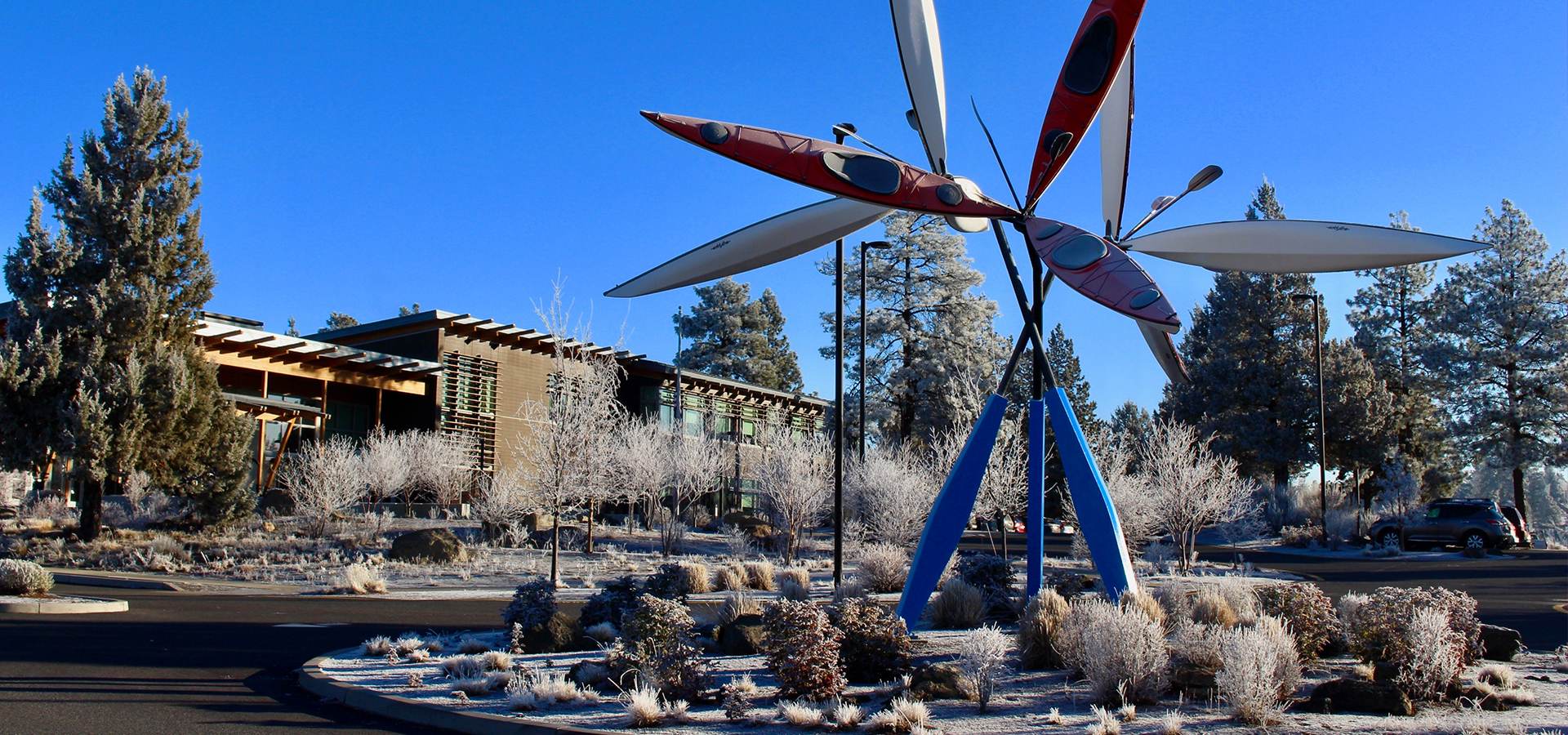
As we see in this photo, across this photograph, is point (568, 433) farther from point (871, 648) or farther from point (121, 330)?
point (121, 330)

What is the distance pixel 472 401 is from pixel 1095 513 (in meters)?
35.9

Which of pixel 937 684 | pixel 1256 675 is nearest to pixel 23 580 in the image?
pixel 937 684

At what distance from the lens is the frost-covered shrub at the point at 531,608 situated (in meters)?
10.7

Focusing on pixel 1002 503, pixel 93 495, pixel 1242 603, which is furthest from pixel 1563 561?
pixel 93 495

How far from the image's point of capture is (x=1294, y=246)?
9.65 metres

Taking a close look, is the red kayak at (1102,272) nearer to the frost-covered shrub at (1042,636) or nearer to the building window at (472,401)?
the frost-covered shrub at (1042,636)

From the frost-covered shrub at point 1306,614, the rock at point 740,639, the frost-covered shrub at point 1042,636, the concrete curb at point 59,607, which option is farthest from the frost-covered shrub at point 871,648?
the concrete curb at point 59,607

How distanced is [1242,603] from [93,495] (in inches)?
1019

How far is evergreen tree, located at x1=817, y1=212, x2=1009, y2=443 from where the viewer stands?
125 ft

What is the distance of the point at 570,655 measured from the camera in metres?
10.2

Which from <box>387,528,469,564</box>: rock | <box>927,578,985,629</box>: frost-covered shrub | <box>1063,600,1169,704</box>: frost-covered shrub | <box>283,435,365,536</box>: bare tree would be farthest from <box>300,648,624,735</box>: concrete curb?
<box>283,435,365,536</box>: bare tree

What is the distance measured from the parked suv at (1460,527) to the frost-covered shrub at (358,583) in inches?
1151

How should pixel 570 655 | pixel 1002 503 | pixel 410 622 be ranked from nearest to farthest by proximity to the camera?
pixel 570 655 < pixel 410 622 < pixel 1002 503

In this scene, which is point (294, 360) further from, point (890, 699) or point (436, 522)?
point (890, 699)
